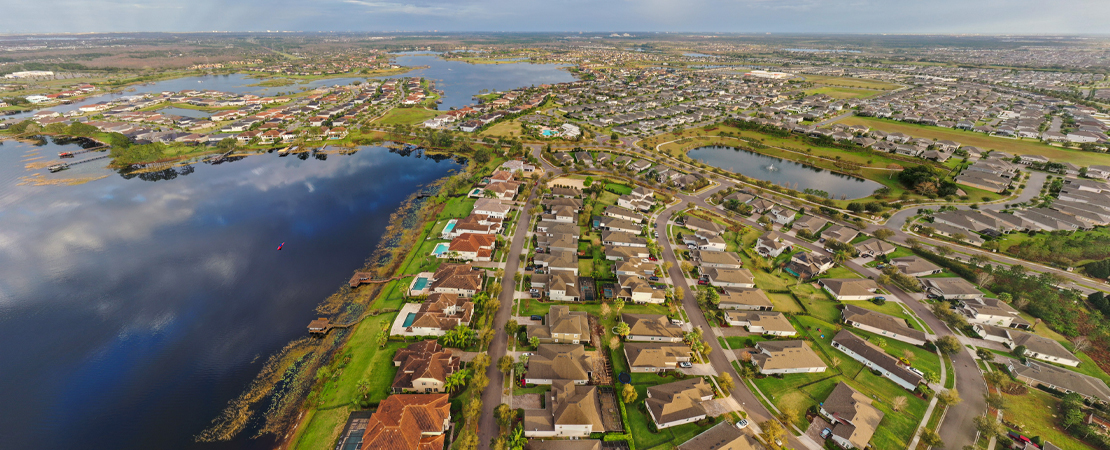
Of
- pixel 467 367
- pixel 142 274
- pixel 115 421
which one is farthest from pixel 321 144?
pixel 467 367

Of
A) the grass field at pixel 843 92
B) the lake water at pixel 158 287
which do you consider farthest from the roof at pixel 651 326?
the grass field at pixel 843 92

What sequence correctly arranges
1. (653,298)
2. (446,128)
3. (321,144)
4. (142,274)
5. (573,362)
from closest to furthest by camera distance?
(573,362) < (653,298) < (142,274) < (321,144) < (446,128)

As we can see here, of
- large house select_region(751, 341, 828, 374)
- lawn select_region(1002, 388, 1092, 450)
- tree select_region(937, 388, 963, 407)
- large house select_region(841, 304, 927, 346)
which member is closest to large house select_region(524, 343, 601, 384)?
large house select_region(751, 341, 828, 374)

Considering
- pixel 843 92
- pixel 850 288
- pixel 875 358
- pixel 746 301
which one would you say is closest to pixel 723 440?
pixel 746 301

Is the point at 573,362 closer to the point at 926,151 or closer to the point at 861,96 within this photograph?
the point at 926,151

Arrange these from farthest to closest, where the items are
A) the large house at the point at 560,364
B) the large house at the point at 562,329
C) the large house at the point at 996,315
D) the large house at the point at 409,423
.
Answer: the large house at the point at 996,315 → the large house at the point at 562,329 → the large house at the point at 560,364 → the large house at the point at 409,423

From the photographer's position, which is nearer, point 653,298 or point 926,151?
point 653,298

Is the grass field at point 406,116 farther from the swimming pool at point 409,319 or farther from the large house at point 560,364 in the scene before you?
the large house at point 560,364
